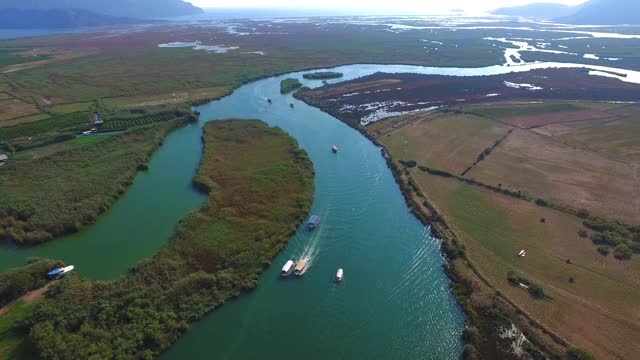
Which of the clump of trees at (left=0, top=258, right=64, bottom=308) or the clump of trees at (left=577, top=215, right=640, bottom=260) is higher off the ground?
the clump of trees at (left=0, top=258, right=64, bottom=308)

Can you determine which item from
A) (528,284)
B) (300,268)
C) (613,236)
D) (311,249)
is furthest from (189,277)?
(613,236)

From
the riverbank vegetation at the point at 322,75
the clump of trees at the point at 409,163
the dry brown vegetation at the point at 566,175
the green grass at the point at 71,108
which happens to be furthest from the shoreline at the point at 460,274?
the green grass at the point at 71,108

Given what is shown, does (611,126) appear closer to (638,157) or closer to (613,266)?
(638,157)

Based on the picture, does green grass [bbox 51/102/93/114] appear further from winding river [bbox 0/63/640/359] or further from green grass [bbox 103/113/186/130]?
winding river [bbox 0/63/640/359]

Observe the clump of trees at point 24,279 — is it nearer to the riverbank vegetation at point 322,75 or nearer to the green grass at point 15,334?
the green grass at point 15,334

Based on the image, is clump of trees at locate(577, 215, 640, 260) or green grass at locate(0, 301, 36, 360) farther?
clump of trees at locate(577, 215, 640, 260)

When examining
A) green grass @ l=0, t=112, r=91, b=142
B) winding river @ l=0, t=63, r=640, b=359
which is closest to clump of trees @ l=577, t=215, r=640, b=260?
winding river @ l=0, t=63, r=640, b=359

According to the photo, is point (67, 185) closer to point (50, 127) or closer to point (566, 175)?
point (50, 127)
